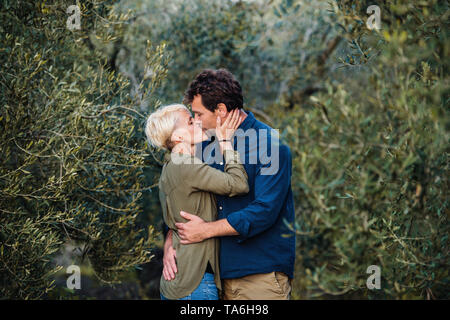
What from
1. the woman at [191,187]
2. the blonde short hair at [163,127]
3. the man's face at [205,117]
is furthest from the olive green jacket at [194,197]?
the man's face at [205,117]

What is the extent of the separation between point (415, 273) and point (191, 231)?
172 cm

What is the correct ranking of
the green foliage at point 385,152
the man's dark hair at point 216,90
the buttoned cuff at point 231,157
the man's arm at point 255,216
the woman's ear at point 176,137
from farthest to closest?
the man's dark hair at point 216,90 → the woman's ear at point 176,137 → the buttoned cuff at point 231,157 → the man's arm at point 255,216 → the green foliage at point 385,152

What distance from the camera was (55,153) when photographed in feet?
13.8

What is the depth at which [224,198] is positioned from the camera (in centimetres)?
376

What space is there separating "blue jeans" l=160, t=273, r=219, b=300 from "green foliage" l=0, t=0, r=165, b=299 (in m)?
1.34

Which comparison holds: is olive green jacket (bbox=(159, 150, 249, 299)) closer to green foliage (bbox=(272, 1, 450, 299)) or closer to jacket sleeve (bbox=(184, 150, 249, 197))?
jacket sleeve (bbox=(184, 150, 249, 197))

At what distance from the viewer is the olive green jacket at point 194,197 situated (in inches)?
137

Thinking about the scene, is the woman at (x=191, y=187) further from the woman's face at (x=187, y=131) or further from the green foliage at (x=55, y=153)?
the green foliage at (x=55, y=153)

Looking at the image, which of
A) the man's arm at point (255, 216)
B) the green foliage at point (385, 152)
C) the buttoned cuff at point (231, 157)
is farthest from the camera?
the buttoned cuff at point (231, 157)

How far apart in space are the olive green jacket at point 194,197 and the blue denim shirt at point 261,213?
0.42 ft

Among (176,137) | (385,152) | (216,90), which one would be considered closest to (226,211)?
(176,137)

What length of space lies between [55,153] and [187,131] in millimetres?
1367
